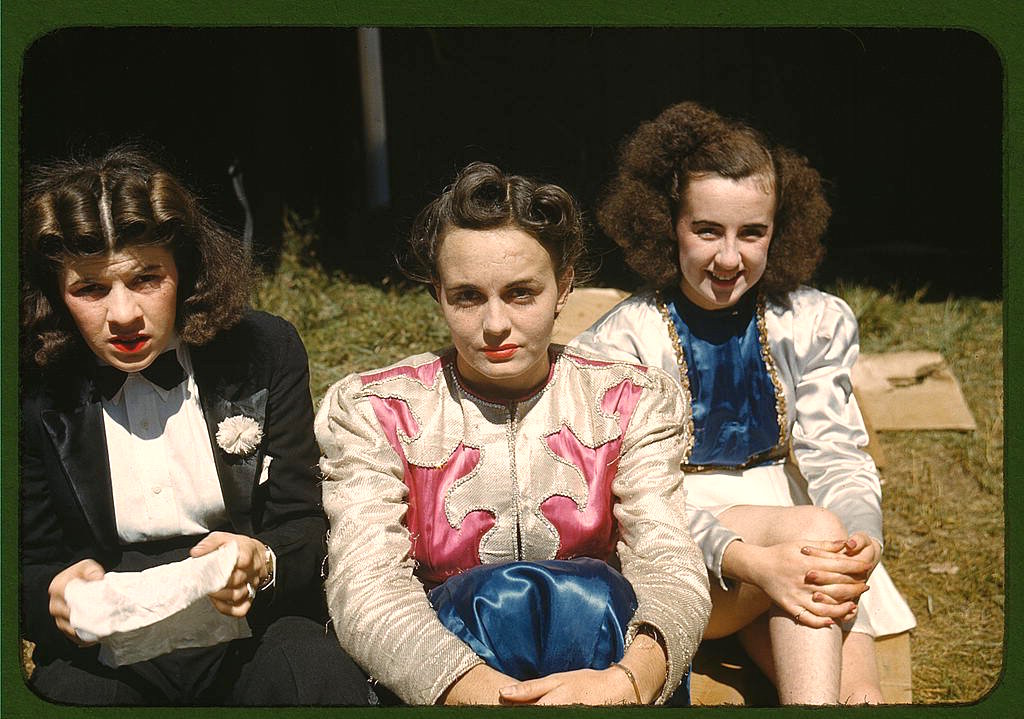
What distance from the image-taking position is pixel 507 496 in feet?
8.43

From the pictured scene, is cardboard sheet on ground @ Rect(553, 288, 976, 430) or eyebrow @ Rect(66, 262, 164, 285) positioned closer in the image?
eyebrow @ Rect(66, 262, 164, 285)

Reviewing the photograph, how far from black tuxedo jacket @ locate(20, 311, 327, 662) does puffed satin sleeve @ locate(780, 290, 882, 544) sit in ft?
4.22

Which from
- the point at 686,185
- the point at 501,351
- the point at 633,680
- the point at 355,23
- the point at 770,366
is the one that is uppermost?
the point at 355,23

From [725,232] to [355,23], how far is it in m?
1.05

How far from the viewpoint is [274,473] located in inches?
103

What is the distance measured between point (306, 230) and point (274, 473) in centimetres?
221

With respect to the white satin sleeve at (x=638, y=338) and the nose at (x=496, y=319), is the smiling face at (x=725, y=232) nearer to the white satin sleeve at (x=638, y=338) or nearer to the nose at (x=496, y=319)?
the white satin sleeve at (x=638, y=338)

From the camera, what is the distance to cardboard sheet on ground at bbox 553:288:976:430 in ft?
14.9

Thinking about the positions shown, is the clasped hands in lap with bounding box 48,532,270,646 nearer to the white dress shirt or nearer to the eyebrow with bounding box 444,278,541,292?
the white dress shirt

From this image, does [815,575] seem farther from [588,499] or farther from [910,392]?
[910,392]

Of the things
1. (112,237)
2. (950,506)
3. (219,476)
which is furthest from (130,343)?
(950,506)

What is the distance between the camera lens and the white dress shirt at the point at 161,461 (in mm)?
2557

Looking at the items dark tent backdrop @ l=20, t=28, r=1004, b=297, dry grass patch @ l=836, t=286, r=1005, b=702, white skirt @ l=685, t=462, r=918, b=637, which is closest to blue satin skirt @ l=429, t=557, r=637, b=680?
white skirt @ l=685, t=462, r=918, b=637

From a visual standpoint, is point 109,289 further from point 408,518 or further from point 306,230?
point 306,230
